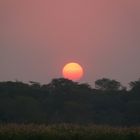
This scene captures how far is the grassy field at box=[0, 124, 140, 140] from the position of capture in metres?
32.0

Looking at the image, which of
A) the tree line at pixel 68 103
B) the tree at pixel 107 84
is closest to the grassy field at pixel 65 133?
the tree line at pixel 68 103

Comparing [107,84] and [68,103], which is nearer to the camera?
[68,103]

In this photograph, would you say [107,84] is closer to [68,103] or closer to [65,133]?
[68,103]

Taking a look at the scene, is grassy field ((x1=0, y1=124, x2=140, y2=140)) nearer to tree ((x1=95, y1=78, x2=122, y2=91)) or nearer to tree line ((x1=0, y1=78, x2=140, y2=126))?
tree line ((x1=0, y1=78, x2=140, y2=126))

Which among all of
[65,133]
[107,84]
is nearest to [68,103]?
[107,84]

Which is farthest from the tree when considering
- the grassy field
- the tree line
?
the grassy field

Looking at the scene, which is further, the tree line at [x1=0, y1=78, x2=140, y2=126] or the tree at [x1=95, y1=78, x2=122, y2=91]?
the tree at [x1=95, y1=78, x2=122, y2=91]

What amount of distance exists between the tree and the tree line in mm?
1017

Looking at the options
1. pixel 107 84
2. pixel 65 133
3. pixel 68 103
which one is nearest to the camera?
pixel 65 133

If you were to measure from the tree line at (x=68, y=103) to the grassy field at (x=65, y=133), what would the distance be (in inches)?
1092

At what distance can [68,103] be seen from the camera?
251ft

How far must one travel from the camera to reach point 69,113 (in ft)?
245

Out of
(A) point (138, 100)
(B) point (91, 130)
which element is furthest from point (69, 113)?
(B) point (91, 130)

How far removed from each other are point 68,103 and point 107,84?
1912 cm
